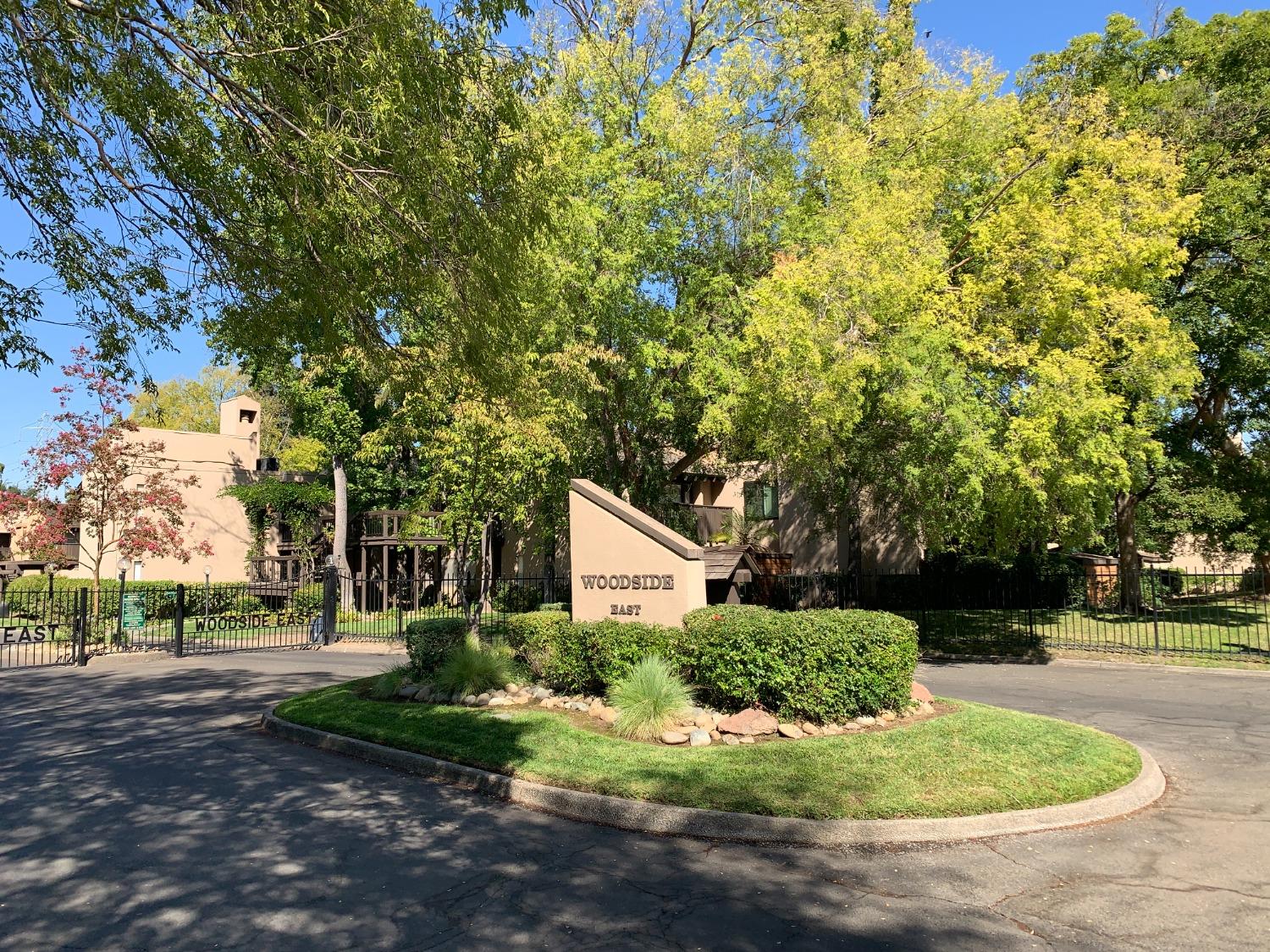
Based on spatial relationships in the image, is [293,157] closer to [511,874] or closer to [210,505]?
[511,874]

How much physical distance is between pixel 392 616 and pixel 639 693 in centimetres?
2051

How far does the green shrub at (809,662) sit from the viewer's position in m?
9.11

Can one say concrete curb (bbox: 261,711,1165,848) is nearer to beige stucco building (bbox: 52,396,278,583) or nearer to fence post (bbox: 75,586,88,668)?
fence post (bbox: 75,586,88,668)

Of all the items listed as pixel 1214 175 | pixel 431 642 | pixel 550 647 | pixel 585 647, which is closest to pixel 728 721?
pixel 585 647

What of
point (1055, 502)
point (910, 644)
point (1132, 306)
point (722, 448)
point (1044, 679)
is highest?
point (1132, 306)

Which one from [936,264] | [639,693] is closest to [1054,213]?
[936,264]

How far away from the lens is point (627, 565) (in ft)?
38.2

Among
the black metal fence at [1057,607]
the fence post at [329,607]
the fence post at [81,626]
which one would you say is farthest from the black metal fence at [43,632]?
the black metal fence at [1057,607]

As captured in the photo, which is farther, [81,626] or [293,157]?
[81,626]

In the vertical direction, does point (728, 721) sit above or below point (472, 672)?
below

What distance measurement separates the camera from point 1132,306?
50.8 feet

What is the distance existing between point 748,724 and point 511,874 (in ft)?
12.8

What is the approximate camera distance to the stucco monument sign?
36.4ft

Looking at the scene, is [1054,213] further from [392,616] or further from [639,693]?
[392,616]
